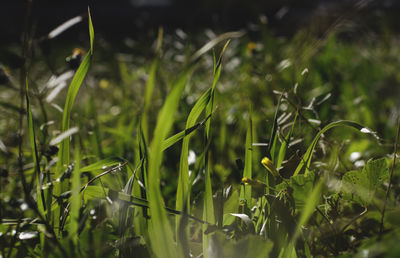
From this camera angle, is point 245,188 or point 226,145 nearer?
point 245,188

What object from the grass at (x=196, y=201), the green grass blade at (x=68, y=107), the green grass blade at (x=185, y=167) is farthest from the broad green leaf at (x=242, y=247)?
the green grass blade at (x=68, y=107)

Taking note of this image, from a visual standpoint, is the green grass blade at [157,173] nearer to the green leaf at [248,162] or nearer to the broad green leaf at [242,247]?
the broad green leaf at [242,247]

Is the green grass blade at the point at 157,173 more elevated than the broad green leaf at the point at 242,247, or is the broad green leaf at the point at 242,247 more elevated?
the green grass blade at the point at 157,173

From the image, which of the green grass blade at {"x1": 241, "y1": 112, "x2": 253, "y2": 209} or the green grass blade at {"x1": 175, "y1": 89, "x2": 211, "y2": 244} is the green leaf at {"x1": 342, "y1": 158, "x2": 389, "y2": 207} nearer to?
the green grass blade at {"x1": 241, "y1": 112, "x2": 253, "y2": 209}

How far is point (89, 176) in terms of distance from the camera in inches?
33.8

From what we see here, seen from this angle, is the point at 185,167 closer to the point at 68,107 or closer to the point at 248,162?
the point at 248,162

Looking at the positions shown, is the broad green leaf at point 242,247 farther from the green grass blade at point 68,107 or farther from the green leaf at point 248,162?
the green grass blade at point 68,107

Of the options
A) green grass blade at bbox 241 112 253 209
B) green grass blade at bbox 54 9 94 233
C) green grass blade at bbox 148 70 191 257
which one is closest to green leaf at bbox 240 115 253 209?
green grass blade at bbox 241 112 253 209

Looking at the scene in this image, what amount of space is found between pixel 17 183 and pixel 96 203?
1.53 ft

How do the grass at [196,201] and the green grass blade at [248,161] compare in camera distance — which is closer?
the grass at [196,201]

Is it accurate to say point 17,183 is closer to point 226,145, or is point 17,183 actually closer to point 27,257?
point 27,257

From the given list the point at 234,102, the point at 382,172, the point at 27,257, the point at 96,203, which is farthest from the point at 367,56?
the point at 27,257

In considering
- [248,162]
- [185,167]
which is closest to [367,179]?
[248,162]

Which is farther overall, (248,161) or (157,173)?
(248,161)
